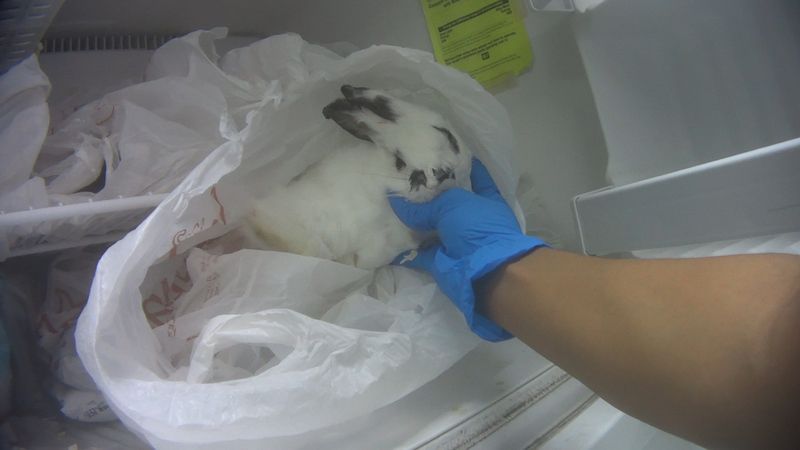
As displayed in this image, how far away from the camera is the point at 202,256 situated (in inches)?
28.1

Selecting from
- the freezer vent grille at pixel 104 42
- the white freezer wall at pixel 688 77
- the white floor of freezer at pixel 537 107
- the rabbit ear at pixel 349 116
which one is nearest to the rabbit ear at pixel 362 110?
the rabbit ear at pixel 349 116

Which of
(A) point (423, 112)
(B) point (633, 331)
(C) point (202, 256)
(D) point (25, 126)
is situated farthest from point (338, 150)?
(B) point (633, 331)

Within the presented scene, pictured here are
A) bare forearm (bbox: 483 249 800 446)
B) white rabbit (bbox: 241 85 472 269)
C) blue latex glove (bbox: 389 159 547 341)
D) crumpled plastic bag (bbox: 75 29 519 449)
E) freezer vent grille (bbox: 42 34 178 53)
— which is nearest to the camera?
bare forearm (bbox: 483 249 800 446)

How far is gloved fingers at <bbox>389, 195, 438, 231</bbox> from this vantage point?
74cm

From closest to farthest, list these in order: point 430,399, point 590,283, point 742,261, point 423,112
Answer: point 742,261, point 590,283, point 430,399, point 423,112

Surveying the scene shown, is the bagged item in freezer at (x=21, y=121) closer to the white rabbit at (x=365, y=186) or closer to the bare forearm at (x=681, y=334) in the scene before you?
the white rabbit at (x=365, y=186)

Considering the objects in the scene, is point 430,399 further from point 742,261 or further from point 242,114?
point 242,114

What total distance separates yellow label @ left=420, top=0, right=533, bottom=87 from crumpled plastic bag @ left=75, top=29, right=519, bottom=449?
166mm

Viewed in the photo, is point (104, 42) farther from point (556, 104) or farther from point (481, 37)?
point (556, 104)

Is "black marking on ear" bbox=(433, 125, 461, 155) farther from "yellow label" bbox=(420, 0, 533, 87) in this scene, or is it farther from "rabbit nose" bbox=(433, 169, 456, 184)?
"yellow label" bbox=(420, 0, 533, 87)

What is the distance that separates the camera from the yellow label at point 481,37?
900mm

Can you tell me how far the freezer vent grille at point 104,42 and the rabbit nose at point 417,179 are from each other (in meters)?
0.64

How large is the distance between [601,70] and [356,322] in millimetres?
585

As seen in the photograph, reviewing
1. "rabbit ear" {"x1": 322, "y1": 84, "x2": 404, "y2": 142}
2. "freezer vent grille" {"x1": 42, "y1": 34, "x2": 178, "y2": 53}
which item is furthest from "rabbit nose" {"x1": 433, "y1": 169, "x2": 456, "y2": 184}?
"freezer vent grille" {"x1": 42, "y1": 34, "x2": 178, "y2": 53}
